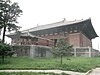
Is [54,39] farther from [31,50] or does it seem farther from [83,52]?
[31,50]

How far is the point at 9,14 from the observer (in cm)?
2777

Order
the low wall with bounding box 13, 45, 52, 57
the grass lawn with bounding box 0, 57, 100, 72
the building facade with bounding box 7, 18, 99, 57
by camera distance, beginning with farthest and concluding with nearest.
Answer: the building facade with bounding box 7, 18, 99, 57 < the low wall with bounding box 13, 45, 52, 57 < the grass lawn with bounding box 0, 57, 100, 72

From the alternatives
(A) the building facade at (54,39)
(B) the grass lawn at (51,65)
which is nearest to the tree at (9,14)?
(A) the building facade at (54,39)

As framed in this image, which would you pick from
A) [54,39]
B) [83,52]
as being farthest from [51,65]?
[54,39]

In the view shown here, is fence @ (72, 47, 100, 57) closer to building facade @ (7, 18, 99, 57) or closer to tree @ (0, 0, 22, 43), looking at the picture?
building facade @ (7, 18, 99, 57)

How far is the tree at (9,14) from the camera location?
88.3 ft

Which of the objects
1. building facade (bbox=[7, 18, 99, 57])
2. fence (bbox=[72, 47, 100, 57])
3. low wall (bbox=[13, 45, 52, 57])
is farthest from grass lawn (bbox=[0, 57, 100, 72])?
fence (bbox=[72, 47, 100, 57])

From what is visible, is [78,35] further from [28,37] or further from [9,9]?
[9,9]

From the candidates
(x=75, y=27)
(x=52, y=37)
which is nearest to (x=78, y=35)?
(x=75, y=27)

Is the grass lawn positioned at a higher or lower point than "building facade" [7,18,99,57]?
lower

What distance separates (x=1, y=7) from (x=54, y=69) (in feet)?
48.5

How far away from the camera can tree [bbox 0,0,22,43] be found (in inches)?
1060

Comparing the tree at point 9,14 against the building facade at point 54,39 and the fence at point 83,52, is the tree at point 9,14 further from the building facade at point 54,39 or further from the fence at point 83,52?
the fence at point 83,52

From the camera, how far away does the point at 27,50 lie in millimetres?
25750
